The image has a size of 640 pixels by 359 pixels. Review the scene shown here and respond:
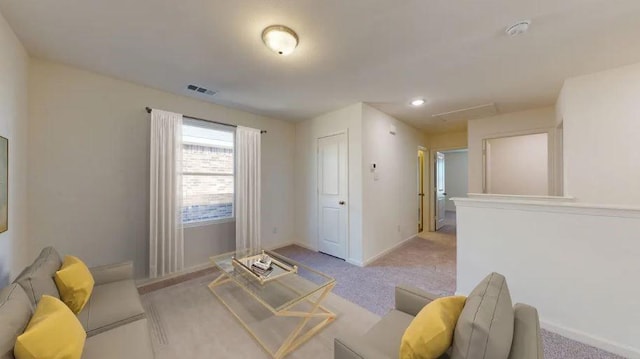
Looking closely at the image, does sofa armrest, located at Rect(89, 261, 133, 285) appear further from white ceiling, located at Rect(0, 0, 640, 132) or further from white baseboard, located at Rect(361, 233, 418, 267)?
white baseboard, located at Rect(361, 233, 418, 267)

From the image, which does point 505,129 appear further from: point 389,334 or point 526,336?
point 389,334

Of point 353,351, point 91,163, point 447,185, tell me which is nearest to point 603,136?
point 353,351

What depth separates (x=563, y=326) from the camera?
1.96 meters

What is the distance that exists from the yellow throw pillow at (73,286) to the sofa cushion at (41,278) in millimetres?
33

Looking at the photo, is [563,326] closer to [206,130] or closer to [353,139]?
[353,139]

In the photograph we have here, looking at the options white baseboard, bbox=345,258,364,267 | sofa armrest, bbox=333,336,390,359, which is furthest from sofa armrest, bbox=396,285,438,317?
white baseboard, bbox=345,258,364,267

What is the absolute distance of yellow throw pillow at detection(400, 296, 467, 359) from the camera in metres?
1.00

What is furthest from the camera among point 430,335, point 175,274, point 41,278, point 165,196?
point 175,274

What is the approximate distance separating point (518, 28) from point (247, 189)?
3.57m

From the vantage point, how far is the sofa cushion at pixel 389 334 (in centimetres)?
126

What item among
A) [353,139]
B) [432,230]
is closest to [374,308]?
[353,139]

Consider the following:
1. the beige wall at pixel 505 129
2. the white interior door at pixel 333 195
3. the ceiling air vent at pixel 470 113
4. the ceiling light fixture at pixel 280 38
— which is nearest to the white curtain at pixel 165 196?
the ceiling light fixture at pixel 280 38

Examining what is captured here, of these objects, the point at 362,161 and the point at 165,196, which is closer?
the point at 165,196

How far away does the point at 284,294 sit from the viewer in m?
2.05
